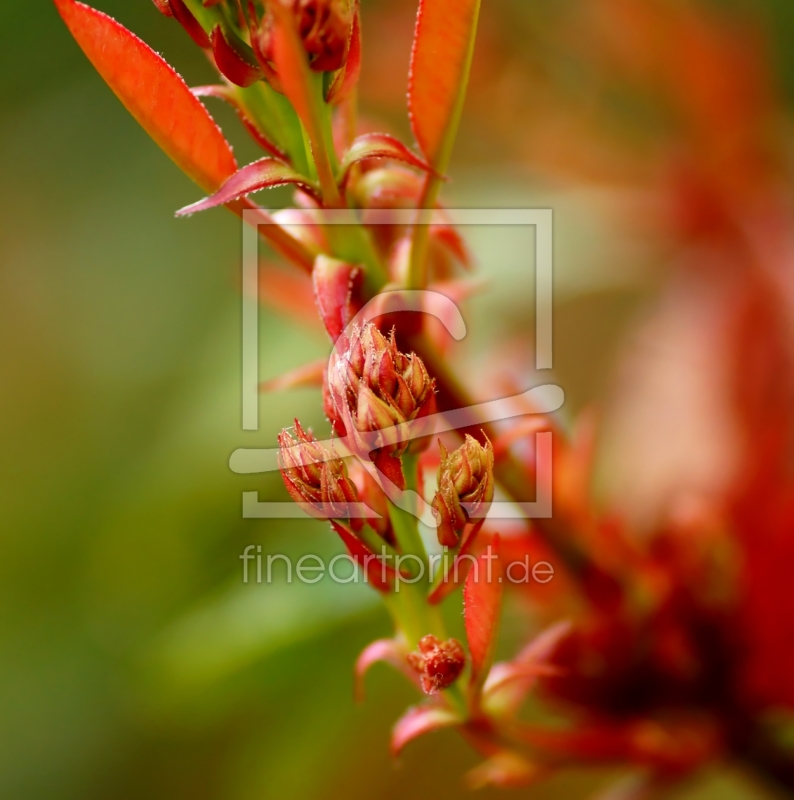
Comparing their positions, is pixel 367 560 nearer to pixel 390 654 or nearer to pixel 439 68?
pixel 390 654

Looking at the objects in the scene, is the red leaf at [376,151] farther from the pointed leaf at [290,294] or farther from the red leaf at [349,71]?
the pointed leaf at [290,294]

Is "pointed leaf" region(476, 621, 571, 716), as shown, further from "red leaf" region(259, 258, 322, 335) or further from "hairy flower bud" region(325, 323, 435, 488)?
"red leaf" region(259, 258, 322, 335)

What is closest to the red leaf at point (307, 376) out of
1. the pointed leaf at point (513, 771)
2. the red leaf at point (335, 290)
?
the red leaf at point (335, 290)

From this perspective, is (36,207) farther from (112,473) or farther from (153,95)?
(153,95)

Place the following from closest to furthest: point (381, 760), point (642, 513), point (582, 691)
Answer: point (582, 691), point (642, 513), point (381, 760)

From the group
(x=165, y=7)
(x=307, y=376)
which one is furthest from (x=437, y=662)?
(x=165, y=7)

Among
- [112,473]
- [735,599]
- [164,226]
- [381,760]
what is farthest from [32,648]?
[735,599]
